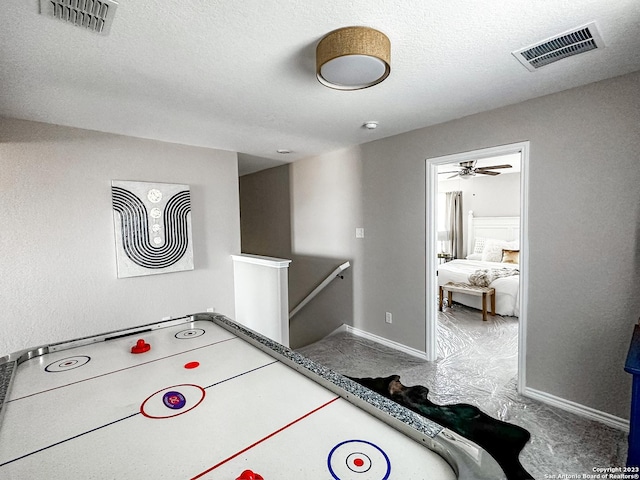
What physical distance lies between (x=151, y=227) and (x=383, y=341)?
2.67 meters

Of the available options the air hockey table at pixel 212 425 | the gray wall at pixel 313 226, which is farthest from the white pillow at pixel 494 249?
the air hockey table at pixel 212 425

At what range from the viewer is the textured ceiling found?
1.27 metres

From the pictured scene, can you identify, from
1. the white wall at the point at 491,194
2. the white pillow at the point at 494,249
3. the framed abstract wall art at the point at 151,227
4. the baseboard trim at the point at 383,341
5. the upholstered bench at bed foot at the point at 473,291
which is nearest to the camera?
the framed abstract wall art at the point at 151,227

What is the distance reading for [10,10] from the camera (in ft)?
3.96

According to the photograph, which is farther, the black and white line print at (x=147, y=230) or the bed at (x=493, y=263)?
the bed at (x=493, y=263)

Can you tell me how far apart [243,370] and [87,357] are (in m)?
0.78

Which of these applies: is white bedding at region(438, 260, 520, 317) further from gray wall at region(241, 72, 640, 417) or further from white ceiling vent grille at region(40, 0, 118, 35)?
white ceiling vent grille at region(40, 0, 118, 35)

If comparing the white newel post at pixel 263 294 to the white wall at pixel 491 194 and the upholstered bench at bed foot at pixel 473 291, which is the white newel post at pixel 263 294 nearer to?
the upholstered bench at bed foot at pixel 473 291

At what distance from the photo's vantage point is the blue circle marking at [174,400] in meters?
0.99

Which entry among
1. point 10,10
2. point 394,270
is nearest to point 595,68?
point 394,270

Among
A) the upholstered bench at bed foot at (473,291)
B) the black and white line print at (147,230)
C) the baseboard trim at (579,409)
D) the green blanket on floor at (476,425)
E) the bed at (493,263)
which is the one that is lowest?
the green blanket on floor at (476,425)

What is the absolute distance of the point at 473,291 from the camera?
14.0 feet

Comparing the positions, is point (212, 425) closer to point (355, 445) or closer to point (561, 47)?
point (355, 445)

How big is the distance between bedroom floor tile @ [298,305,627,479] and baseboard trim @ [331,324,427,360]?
5 centimetres
